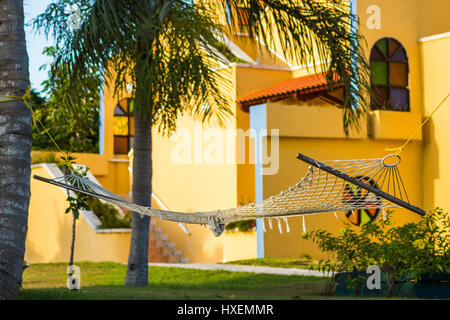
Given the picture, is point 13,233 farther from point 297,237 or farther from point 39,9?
point 297,237

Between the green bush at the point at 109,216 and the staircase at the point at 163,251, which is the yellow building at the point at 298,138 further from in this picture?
the green bush at the point at 109,216

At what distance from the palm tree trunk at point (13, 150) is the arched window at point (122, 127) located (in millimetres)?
13862

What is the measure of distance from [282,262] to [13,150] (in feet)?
23.9

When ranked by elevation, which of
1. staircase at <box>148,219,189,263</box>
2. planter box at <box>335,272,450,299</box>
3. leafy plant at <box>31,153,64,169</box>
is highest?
leafy plant at <box>31,153,64,169</box>

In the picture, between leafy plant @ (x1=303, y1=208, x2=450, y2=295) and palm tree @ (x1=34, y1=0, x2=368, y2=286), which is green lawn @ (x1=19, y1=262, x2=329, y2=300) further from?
palm tree @ (x1=34, y1=0, x2=368, y2=286)

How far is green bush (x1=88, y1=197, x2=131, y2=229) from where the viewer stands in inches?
581

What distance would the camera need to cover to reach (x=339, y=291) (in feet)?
26.5

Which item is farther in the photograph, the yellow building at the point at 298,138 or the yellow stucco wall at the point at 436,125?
the yellow stucco wall at the point at 436,125

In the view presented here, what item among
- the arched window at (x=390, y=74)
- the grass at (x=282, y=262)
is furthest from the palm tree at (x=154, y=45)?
the arched window at (x=390, y=74)

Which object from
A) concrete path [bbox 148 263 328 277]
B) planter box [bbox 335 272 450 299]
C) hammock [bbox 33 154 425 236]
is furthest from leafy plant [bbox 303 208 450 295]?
concrete path [bbox 148 263 328 277]

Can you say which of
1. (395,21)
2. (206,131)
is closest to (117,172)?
(206,131)

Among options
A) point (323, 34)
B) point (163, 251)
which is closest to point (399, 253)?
point (323, 34)

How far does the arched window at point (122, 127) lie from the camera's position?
20.2m

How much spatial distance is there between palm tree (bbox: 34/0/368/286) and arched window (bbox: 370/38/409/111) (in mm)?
5571
